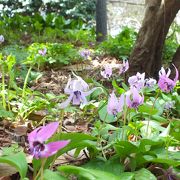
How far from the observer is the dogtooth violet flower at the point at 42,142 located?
975 mm

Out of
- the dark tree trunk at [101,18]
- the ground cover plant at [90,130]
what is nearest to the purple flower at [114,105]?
the ground cover plant at [90,130]

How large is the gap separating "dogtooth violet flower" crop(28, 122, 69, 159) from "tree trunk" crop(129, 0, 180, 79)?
2.89m

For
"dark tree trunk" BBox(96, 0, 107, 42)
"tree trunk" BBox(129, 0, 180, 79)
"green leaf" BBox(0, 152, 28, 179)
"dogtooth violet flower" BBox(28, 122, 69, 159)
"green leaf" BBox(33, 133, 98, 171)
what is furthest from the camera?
"dark tree trunk" BBox(96, 0, 107, 42)

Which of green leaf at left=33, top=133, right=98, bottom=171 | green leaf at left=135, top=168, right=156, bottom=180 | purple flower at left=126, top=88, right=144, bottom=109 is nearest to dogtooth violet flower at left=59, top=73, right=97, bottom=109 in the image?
green leaf at left=33, top=133, right=98, bottom=171

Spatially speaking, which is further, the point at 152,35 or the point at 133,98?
the point at 152,35

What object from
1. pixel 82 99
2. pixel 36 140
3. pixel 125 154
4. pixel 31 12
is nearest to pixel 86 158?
pixel 125 154

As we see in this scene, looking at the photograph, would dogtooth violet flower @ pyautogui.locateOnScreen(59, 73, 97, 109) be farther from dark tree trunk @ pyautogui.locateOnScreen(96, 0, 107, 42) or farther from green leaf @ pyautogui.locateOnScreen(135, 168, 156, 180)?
dark tree trunk @ pyautogui.locateOnScreen(96, 0, 107, 42)

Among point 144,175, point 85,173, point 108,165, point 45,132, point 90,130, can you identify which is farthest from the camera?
point 90,130

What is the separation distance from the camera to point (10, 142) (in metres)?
2.02

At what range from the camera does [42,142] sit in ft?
3.24

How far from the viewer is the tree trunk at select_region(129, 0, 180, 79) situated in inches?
149

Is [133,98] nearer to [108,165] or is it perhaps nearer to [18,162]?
[108,165]

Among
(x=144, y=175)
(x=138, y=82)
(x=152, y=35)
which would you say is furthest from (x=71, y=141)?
(x=152, y=35)

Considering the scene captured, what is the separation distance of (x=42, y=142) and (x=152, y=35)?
301 cm
